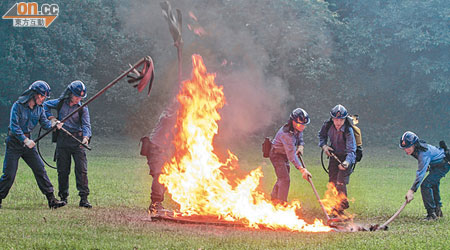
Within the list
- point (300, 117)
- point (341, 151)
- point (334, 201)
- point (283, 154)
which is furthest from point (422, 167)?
point (283, 154)

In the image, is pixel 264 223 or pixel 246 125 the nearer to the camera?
pixel 264 223

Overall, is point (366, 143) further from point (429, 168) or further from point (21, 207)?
point (21, 207)

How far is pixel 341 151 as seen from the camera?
11055mm

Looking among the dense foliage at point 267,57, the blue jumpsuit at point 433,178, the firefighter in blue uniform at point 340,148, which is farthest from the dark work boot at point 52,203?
the dense foliage at point 267,57

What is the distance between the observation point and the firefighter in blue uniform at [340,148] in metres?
10.8

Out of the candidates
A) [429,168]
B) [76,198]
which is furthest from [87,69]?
[429,168]

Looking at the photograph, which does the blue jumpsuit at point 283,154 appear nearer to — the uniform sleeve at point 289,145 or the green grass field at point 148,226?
the uniform sleeve at point 289,145

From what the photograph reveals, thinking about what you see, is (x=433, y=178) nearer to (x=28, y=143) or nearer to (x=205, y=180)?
(x=205, y=180)

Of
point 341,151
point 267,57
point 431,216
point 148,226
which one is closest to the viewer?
point 148,226

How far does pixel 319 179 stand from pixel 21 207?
394 inches

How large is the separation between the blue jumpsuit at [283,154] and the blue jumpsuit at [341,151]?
618 mm

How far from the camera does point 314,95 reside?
36.4 meters

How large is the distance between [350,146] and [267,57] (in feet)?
72.5

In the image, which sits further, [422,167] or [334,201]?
[334,201]
